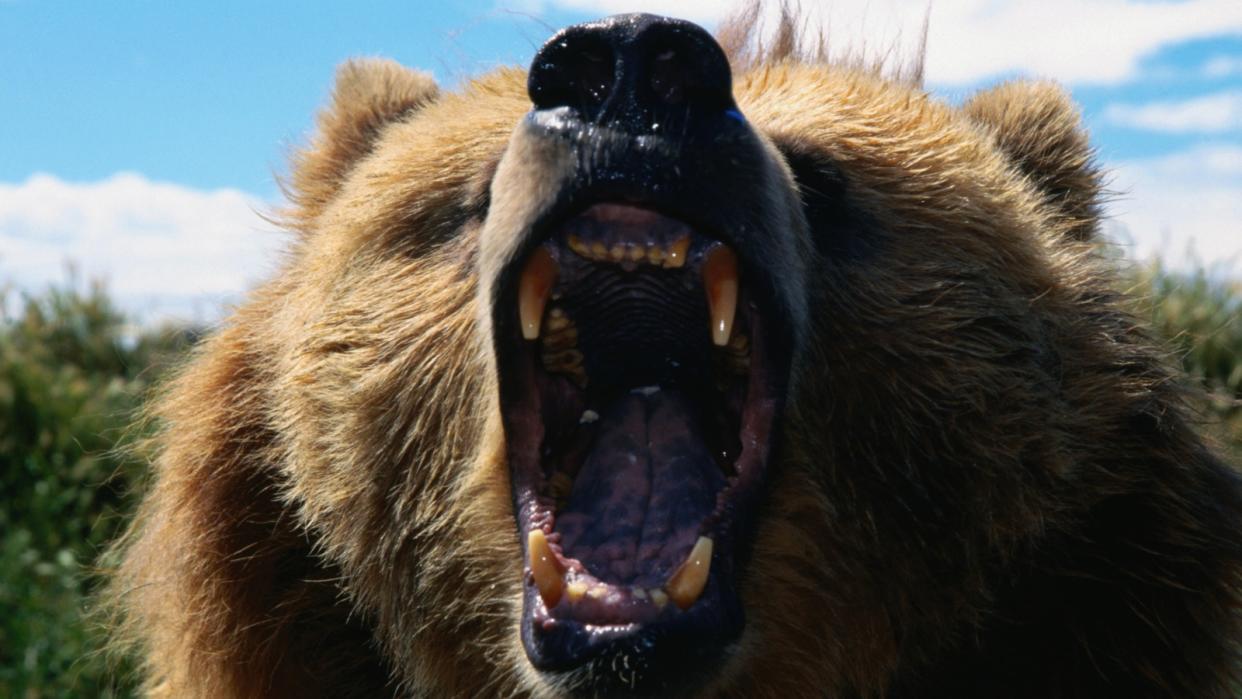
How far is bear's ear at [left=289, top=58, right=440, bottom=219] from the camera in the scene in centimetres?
379

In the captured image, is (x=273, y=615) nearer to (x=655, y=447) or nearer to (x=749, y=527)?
(x=655, y=447)

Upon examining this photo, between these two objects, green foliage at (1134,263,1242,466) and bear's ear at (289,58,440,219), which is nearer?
bear's ear at (289,58,440,219)

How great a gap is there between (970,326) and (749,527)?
0.69 m

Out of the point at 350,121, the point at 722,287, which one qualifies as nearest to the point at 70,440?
the point at 350,121

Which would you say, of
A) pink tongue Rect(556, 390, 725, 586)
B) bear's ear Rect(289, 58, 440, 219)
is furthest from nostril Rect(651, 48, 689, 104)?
bear's ear Rect(289, 58, 440, 219)

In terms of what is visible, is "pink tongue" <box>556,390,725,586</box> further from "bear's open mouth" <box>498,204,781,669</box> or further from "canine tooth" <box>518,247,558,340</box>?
"canine tooth" <box>518,247,558,340</box>

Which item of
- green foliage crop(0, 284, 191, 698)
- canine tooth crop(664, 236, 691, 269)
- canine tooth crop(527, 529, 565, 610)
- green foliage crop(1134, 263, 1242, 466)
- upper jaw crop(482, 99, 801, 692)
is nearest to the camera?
upper jaw crop(482, 99, 801, 692)

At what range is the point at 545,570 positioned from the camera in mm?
2600

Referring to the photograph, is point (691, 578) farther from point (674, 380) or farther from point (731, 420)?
point (674, 380)

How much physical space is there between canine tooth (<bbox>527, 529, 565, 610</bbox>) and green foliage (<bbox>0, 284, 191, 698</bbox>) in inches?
86.5

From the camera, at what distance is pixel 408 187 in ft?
10.5

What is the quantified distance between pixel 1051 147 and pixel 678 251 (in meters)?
1.25

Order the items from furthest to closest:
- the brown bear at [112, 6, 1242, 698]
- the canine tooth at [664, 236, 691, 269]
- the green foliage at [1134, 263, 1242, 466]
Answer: the green foliage at [1134, 263, 1242, 466]
the canine tooth at [664, 236, 691, 269]
the brown bear at [112, 6, 1242, 698]

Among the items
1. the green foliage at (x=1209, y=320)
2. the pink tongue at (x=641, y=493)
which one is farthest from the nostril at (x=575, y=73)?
the green foliage at (x=1209, y=320)
